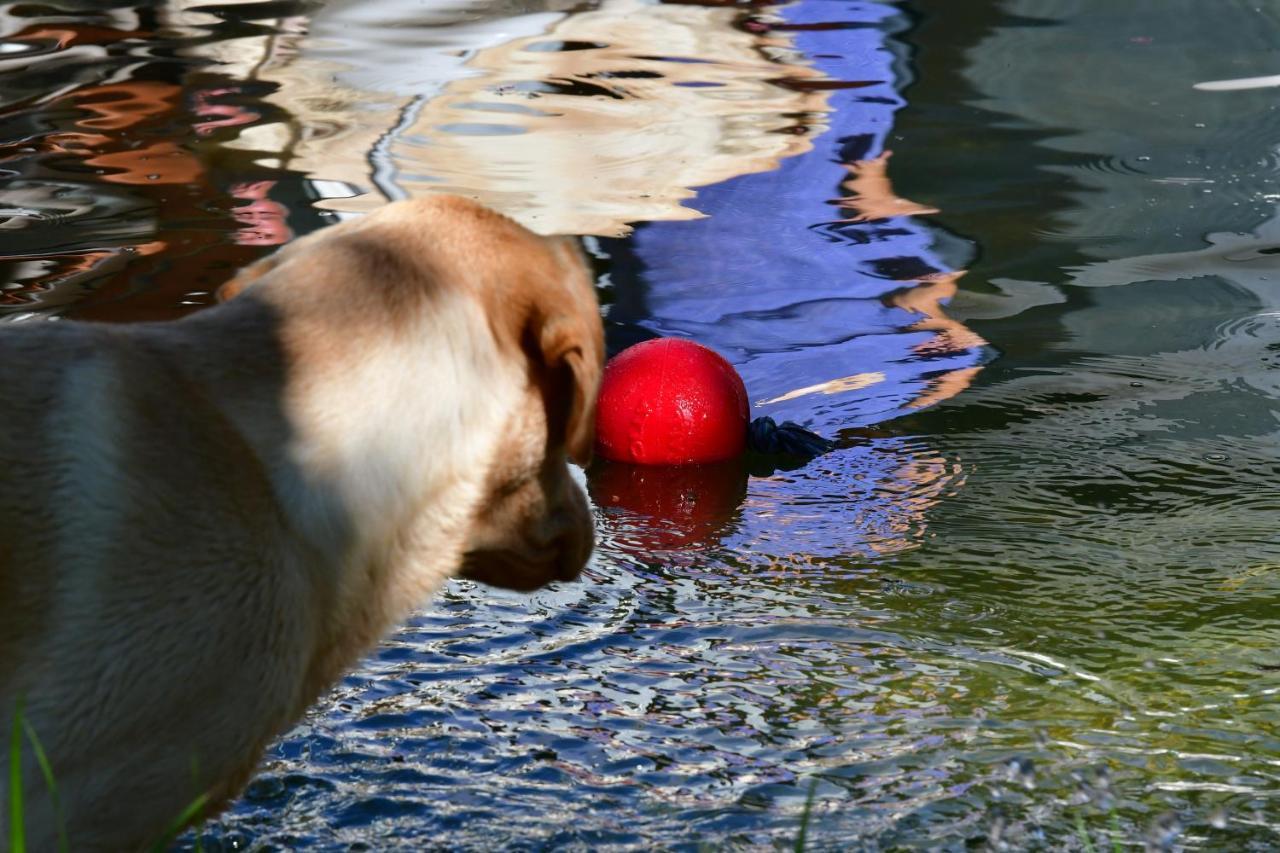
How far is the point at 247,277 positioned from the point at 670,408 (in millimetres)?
4214

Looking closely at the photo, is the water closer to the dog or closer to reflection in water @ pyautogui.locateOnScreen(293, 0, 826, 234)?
reflection in water @ pyautogui.locateOnScreen(293, 0, 826, 234)

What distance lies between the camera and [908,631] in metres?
5.80

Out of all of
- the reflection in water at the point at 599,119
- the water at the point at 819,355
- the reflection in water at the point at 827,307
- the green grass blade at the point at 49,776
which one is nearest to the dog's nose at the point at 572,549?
the water at the point at 819,355

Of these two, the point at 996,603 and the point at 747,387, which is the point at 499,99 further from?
the point at 996,603

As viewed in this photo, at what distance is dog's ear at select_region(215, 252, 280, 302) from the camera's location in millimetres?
3598

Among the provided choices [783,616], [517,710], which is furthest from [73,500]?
[783,616]

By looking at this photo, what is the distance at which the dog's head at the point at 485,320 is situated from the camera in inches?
130

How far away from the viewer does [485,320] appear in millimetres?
3393

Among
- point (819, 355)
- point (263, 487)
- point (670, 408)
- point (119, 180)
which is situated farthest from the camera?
point (119, 180)

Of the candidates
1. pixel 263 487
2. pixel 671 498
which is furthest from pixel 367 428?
pixel 671 498

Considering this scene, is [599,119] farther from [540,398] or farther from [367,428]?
[367,428]

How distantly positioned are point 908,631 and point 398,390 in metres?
3.00

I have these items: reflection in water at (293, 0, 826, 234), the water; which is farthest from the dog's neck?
reflection in water at (293, 0, 826, 234)

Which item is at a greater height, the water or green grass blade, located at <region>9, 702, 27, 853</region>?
green grass blade, located at <region>9, 702, 27, 853</region>
